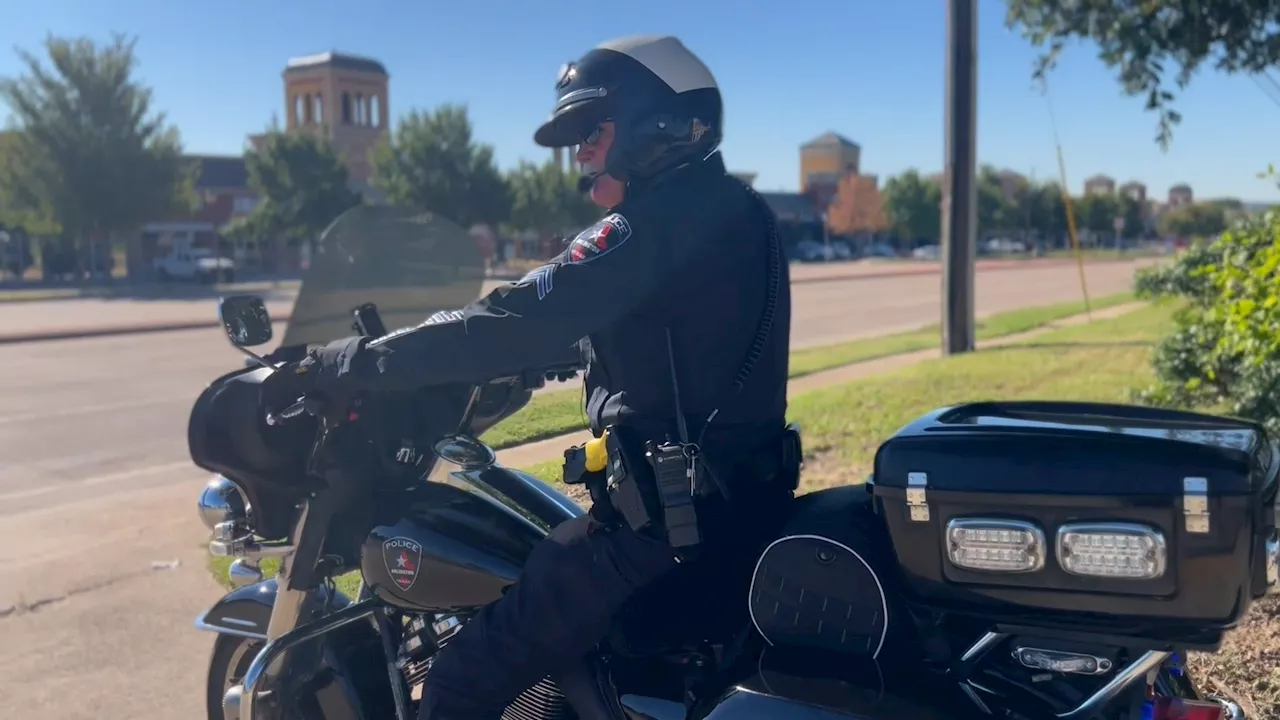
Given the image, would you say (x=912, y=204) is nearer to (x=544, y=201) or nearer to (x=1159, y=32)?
(x=544, y=201)

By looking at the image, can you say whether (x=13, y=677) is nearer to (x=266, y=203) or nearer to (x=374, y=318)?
(x=374, y=318)

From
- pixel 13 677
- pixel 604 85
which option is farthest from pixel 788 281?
pixel 13 677

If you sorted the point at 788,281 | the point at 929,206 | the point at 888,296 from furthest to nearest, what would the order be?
the point at 929,206 < the point at 888,296 < the point at 788,281

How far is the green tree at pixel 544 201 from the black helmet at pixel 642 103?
50907mm

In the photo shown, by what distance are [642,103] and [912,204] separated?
9267cm

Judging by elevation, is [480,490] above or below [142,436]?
above

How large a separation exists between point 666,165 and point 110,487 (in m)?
7.13

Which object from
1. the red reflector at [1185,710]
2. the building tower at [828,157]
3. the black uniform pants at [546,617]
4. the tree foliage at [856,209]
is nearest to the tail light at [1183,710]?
the red reflector at [1185,710]

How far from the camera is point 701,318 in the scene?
2299 mm

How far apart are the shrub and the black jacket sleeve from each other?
13.2 feet

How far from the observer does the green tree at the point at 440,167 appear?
4594cm

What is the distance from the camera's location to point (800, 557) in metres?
2.14

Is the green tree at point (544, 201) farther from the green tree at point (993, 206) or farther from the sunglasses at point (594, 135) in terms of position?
the sunglasses at point (594, 135)

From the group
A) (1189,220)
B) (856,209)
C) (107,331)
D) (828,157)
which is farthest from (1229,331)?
(828,157)
